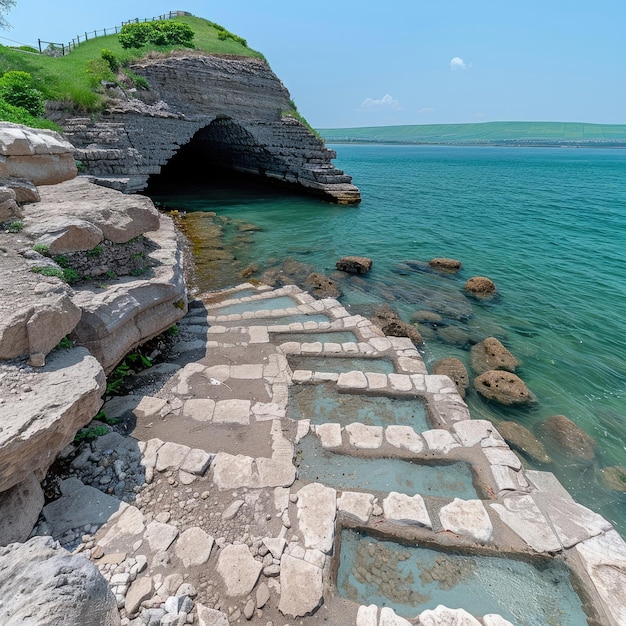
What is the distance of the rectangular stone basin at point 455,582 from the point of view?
391 centimetres

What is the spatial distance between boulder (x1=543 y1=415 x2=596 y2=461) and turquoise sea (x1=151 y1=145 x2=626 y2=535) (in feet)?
0.52

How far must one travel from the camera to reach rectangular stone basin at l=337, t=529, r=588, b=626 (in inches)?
154

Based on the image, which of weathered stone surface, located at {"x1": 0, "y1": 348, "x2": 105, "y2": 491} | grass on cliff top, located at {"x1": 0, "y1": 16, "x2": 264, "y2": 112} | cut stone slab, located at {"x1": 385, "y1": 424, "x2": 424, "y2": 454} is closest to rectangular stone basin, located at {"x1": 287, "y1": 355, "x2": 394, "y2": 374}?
cut stone slab, located at {"x1": 385, "y1": 424, "x2": 424, "y2": 454}

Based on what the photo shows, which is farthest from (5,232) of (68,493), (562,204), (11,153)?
(562,204)

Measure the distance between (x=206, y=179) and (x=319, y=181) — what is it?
14704 millimetres

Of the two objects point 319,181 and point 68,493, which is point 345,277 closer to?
point 68,493

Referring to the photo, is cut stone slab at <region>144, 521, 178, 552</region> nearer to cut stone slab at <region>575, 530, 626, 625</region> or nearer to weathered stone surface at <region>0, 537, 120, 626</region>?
weathered stone surface at <region>0, 537, 120, 626</region>

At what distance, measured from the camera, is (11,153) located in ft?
26.8

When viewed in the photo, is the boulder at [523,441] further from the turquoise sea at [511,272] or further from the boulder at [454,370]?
the boulder at [454,370]

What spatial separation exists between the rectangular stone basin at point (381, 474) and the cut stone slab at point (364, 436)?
22 cm

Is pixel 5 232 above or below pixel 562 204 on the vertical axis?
above

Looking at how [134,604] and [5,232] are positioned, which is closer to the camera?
[134,604]

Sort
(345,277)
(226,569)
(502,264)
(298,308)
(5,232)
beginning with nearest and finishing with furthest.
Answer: (226,569) < (5,232) < (298,308) < (345,277) < (502,264)

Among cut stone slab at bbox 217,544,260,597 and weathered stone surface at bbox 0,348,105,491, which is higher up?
weathered stone surface at bbox 0,348,105,491
